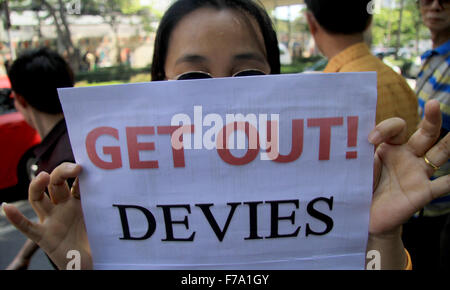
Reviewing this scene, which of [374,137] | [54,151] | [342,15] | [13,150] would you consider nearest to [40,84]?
[54,151]

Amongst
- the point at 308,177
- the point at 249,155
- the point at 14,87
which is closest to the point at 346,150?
the point at 308,177

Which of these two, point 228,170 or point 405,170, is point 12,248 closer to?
point 228,170

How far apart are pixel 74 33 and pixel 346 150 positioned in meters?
31.3

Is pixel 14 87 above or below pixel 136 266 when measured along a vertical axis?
above

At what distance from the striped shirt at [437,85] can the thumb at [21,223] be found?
175cm

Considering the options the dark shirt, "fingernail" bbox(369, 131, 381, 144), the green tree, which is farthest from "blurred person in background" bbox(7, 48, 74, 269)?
the green tree

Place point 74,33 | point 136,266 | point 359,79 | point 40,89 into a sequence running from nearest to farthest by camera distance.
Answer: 1. point 359,79
2. point 136,266
3. point 40,89
4. point 74,33

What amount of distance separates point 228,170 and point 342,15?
1.23 m

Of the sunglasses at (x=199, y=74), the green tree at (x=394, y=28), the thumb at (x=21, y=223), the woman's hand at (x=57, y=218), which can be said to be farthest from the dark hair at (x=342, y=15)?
the green tree at (x=394, y=28)

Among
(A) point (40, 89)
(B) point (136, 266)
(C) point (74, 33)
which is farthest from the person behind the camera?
(C) point (74, 33)

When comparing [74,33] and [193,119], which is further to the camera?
[74,33]

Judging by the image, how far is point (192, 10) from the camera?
4.17ft

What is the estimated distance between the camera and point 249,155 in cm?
96

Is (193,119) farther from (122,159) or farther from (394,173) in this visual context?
(394,173)
